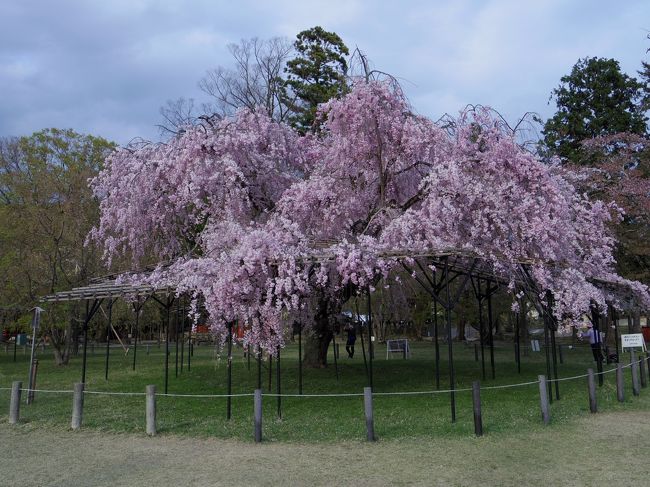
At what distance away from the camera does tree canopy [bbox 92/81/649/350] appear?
11.0 metres

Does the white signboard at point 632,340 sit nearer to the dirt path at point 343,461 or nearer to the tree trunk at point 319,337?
the dirt path at point 343,461

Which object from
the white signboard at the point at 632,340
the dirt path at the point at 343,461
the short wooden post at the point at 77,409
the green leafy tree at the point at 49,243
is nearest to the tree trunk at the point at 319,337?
the short wooden post at the point at 77,409

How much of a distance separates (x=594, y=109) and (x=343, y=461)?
29.7m

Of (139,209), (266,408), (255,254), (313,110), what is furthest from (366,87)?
(313,110)

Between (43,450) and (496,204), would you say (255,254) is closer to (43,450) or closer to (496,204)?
(43,450)

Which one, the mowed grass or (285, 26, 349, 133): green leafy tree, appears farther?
(285, 26, 349, 133): green leafy tree

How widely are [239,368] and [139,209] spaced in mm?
8543

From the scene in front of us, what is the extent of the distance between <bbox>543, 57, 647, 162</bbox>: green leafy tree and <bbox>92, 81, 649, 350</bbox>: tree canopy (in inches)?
661

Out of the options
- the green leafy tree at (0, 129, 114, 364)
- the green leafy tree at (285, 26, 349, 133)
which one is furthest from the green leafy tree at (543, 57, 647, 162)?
the green leafy tree at (0, 129, 114, 364)

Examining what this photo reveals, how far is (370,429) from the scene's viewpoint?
8719 mm

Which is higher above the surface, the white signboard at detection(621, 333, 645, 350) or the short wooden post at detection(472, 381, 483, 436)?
the white signboard at detection(621, 333, 645, 350)

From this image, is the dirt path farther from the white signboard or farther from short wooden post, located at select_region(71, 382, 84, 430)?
the white signboard

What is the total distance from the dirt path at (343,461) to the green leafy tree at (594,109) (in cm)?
2449

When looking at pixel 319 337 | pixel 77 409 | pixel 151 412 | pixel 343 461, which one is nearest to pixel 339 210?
pixel 319 337
